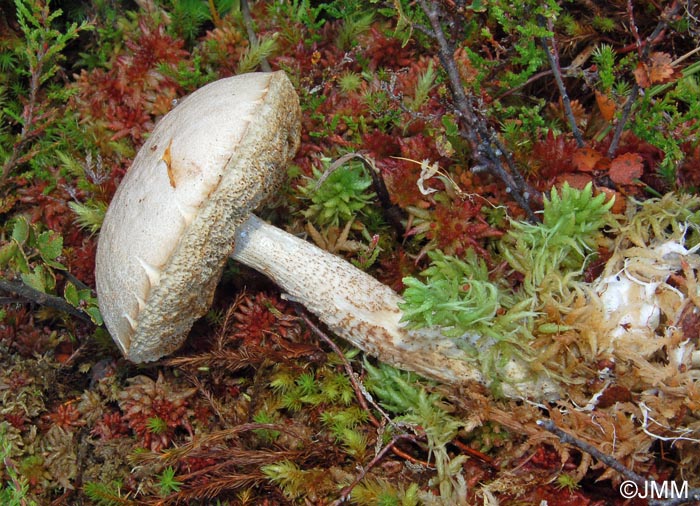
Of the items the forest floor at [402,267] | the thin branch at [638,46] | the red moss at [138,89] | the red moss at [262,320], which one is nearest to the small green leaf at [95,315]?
the forest floor at [402,267]

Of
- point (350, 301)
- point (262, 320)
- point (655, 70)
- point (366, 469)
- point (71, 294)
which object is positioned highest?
point (655, 70)

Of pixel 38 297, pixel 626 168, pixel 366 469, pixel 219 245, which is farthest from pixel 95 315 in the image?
pixel 626 168

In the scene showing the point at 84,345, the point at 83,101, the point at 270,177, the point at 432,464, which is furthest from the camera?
the point at 83,101

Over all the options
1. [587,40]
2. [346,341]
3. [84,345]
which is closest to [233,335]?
[346,341]

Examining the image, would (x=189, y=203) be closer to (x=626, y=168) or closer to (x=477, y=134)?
(x=477, y=134)

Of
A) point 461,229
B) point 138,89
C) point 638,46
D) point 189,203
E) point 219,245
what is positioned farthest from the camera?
point 138,89

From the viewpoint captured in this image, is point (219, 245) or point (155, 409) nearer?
point (219, 245)

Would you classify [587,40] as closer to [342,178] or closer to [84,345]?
[342,178]
